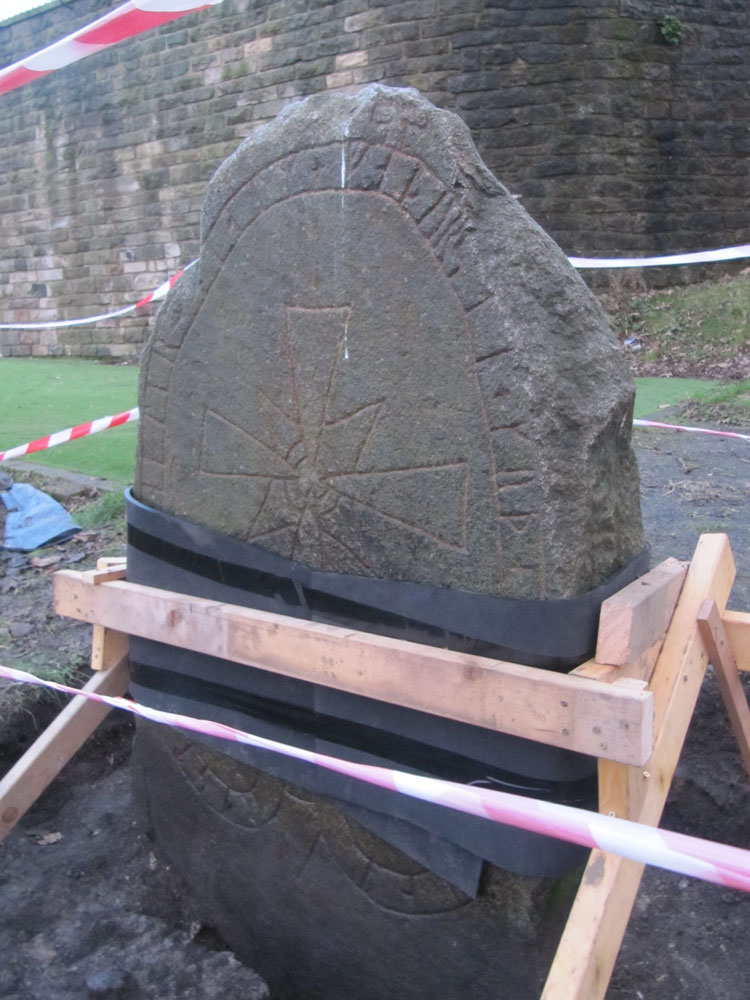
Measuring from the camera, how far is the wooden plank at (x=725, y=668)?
1873 millimetres

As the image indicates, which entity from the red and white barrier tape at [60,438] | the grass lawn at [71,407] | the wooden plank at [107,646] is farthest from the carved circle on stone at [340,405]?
the grass lawn at [71,407]

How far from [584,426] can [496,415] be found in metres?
→ 0.16

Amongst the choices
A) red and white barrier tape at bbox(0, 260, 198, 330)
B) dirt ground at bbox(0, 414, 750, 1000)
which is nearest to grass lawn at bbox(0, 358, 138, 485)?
red and white barrier tape at bbox(0, 260, 198, 330)

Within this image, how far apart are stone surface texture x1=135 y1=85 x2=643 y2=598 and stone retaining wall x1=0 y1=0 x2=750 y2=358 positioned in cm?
858

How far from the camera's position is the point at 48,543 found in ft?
13.7

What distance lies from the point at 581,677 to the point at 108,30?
3135 mm

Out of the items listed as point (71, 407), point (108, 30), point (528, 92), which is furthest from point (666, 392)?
point (108, 30)

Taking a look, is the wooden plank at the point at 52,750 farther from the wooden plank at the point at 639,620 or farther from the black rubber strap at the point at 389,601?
the wooden plank at the point at 639,620

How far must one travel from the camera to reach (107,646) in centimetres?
231

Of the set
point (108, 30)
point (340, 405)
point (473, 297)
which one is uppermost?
point (108, 30)

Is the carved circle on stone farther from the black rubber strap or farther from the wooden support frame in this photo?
the wooden support frame

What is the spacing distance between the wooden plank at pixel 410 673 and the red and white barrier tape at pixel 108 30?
224 cm

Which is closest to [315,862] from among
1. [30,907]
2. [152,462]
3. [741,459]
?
[30,907]

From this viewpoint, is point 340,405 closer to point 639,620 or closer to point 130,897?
point 639,620
